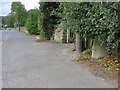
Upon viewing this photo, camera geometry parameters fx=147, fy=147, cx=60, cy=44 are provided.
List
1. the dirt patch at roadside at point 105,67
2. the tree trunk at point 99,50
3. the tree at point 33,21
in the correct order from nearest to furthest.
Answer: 1. the dirt patch at roadside at point 105,67
2. the tree trunk at point 99,50
3. the tree at point 33,21

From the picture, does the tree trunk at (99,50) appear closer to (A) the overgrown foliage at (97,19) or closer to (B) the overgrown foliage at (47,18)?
(A) the overgrown foliage at (97,19)

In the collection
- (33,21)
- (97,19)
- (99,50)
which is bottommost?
(99,50)

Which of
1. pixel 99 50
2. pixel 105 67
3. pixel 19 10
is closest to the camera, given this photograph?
pixel 105 67

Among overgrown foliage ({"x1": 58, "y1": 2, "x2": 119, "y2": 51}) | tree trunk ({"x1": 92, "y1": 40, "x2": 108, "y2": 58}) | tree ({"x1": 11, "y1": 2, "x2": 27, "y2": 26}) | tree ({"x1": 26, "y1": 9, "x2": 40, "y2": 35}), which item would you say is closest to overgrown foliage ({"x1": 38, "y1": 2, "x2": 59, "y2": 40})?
overgrown foliage ({"x1": 58, "y1": 2, "x2": 119, "y2": 51})

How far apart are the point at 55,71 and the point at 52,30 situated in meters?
8.45

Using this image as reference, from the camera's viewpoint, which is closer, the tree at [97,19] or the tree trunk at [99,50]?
the tree at [97,19]

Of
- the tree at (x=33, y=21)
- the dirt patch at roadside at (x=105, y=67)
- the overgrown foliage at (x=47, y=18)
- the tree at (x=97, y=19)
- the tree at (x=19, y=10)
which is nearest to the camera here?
the tree at (x=97, y=19)

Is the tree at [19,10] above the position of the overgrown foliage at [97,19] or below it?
above

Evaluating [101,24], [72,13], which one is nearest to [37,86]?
[101,24]

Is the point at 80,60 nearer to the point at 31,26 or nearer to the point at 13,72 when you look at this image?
the point at 13,72

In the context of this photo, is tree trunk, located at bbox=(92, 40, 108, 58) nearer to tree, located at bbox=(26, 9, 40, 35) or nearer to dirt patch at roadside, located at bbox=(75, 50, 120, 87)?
dirt patch at roadside, located at bbox=(75, 50, 120, 87)

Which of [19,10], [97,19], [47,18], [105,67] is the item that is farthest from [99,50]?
[19,10]

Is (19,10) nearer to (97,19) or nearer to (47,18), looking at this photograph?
(47,18)

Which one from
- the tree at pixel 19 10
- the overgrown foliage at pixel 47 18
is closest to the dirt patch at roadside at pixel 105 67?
the overgrown foliage at pixel 47 18
